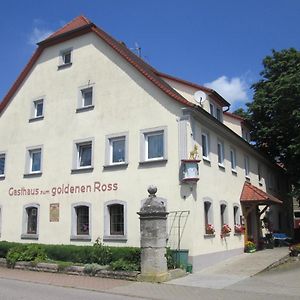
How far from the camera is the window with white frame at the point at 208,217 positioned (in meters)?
18.5

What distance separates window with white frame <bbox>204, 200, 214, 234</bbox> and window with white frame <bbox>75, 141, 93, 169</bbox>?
561 centimetres

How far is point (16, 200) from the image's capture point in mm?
22234

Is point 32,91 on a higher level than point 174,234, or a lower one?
Result: higher

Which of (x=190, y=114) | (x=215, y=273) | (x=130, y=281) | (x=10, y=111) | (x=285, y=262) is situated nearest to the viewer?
(x=130, y=281)

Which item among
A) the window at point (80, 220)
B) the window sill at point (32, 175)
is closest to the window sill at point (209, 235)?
the window at point (80, 220)

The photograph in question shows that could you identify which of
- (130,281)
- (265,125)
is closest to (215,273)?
(130,281)

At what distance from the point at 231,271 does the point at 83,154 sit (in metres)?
8.55

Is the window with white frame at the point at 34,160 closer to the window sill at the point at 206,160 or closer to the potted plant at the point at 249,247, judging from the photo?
the window sill at the point at 206,160

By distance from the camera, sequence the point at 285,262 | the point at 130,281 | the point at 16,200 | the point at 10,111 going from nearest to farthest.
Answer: the point at 130,281
the point at 285,262
the point at 16,200
the point at 10,111

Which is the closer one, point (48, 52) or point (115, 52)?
point (115, 52)

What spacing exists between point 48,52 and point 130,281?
43.3 ft

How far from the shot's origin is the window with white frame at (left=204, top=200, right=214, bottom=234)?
1852 cm

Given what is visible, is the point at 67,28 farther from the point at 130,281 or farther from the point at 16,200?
the point at 130,281

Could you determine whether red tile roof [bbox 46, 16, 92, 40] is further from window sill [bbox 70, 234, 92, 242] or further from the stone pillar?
the stone pillar
